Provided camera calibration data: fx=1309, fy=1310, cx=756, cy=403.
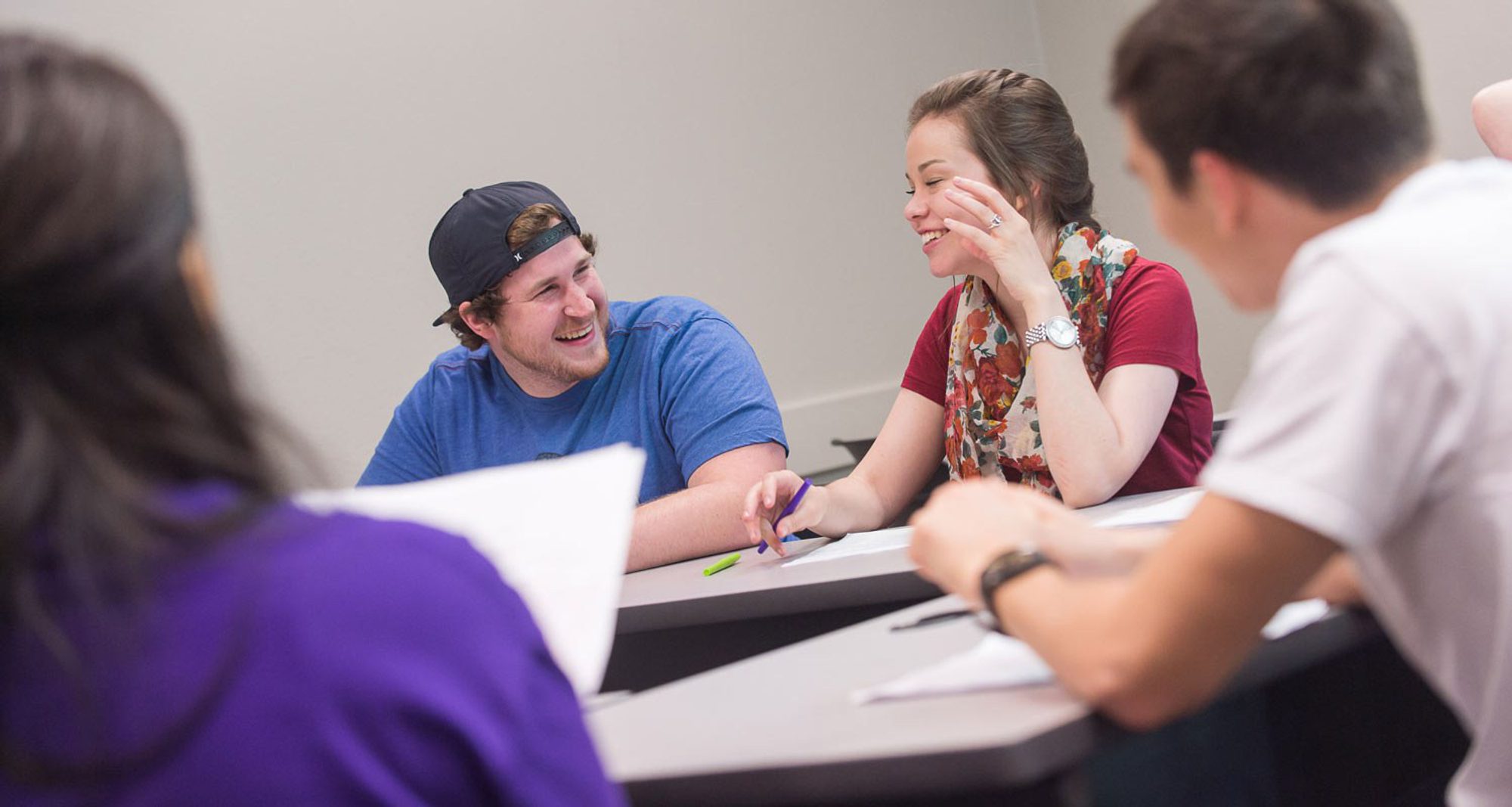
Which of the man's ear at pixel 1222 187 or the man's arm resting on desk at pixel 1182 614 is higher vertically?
the man's ear at pixel 1222 187

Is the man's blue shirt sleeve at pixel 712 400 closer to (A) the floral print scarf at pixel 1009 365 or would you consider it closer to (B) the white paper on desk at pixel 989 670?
(A) the floral print scarf at pixel 1009 365

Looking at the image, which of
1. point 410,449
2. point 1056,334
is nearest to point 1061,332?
point 1056,334

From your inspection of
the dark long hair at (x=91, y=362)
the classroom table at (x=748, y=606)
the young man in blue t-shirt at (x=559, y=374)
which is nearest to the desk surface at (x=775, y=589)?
the classroom table at (x=748, y=606)

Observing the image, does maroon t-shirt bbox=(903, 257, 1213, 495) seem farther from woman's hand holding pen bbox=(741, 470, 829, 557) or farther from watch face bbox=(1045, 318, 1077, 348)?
woman's hand holding pen bbox=(741, 470, 829, 557)

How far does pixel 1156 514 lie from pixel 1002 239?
0.61 metres

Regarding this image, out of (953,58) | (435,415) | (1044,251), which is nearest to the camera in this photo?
(1044,251)

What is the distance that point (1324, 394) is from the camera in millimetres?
793

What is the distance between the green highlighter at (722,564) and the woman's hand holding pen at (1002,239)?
573mm

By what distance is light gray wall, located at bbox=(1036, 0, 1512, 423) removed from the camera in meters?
3.20

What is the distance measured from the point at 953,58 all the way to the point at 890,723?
3674 mm

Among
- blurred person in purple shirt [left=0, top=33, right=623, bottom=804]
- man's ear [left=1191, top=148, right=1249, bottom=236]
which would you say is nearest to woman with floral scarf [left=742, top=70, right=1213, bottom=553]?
man's ear [left=1191, top=148, right=1249, bottom=236]

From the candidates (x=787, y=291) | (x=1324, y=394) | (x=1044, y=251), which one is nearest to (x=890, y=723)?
(x=1324, y=394)

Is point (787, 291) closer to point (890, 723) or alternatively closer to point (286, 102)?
point (286, 102)

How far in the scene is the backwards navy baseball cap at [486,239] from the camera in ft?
7.68
